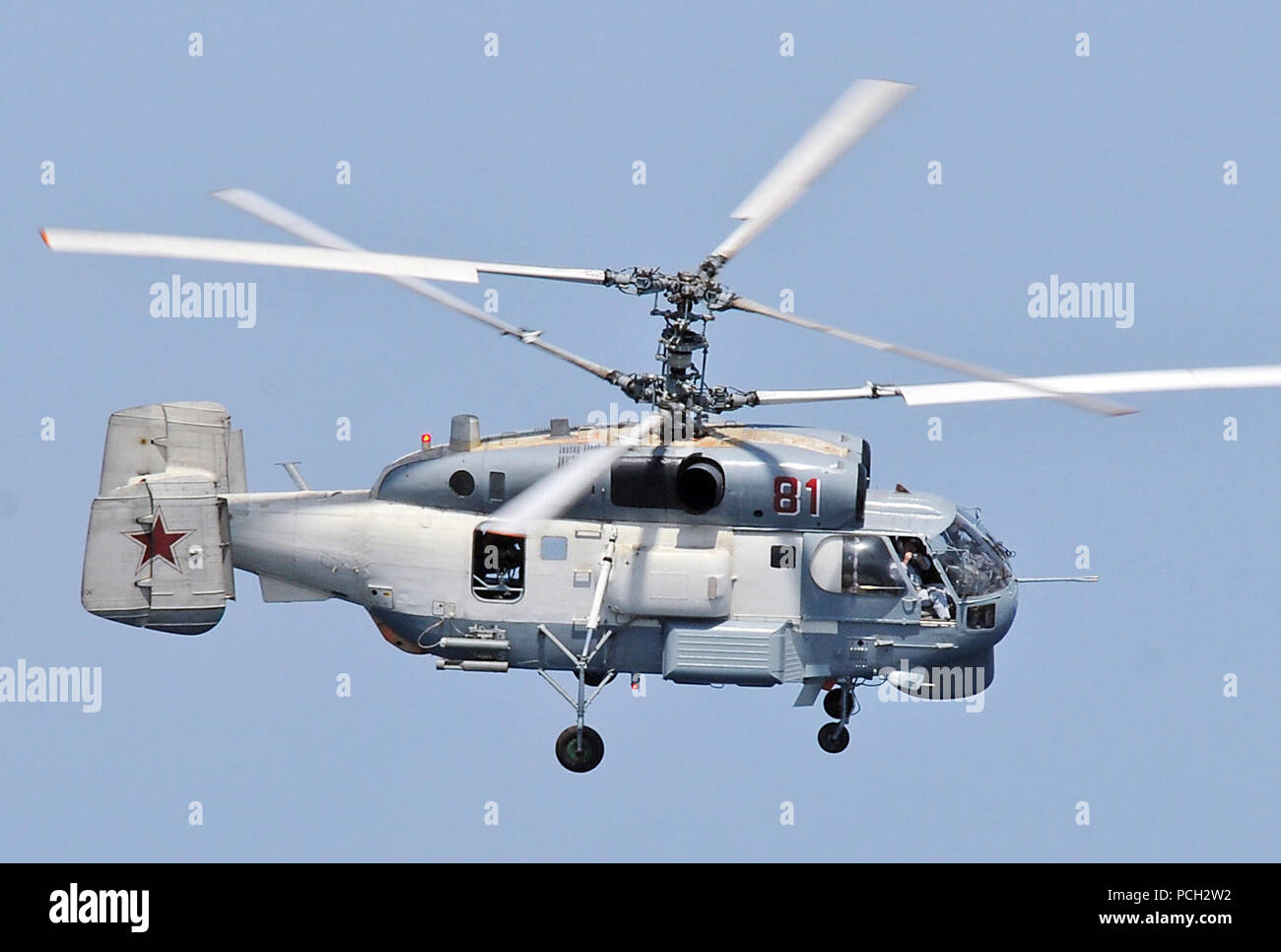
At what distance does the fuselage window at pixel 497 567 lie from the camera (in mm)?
17641

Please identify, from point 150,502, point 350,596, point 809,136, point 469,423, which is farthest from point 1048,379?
point 150,502

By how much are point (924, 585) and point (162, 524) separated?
6281mm

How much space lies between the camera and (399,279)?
16750 mm

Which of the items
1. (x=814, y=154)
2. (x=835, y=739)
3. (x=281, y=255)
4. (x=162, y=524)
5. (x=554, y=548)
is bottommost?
(x=835, y=739)

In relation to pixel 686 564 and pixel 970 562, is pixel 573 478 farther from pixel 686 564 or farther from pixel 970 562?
pixel 970 562

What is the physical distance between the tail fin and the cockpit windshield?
598 centimetres

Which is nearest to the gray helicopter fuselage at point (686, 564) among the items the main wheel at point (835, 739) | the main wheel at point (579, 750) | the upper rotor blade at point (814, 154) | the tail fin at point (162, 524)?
the main wheel at point (579, 750)

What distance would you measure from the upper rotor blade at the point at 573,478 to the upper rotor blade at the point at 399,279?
24.1 inches

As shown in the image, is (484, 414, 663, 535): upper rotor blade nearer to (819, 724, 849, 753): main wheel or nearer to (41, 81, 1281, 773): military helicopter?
(41, 81, 1281, 773): military helicopter

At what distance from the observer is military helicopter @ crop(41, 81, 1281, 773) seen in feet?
56.6

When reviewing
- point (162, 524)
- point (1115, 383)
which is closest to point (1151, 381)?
point (1115, 383)

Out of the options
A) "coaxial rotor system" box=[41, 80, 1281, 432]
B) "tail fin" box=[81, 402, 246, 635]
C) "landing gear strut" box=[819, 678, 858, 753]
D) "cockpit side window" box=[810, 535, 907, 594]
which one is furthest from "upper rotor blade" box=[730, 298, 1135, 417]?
"tail fin" box=[81, 402, 246, 635]

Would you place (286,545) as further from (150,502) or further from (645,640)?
(645,640)

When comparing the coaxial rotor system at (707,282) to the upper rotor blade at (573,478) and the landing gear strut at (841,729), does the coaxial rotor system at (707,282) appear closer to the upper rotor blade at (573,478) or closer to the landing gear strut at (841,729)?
the upper rotor blade at (573,478)
